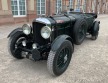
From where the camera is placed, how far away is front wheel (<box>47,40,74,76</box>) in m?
3.29

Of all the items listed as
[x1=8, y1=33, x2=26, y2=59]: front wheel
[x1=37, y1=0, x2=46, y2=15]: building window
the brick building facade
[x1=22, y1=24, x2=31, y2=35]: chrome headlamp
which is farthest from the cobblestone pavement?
[x1=37, y1=0, x2=46, y2=15]: building window

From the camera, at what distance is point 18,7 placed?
1180 centimetres

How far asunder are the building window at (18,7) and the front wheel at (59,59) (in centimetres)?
884

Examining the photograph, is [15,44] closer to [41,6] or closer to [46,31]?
[46,31]

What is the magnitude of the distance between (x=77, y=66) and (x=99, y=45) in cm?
236

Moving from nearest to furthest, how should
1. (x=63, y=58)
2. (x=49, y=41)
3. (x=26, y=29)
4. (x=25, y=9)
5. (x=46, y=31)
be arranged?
(x=46, y=31), (x=63, y=58), (x=49, y=41), (x=26, y=29), (x=25, y=9)

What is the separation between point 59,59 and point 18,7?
9272 mm

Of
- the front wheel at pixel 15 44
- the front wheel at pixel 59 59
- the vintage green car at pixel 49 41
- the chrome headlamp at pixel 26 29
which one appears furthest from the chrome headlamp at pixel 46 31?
the front wheel at pixel 15 44

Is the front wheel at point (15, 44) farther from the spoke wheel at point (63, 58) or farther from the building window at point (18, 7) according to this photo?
the building window at point (18, 7)

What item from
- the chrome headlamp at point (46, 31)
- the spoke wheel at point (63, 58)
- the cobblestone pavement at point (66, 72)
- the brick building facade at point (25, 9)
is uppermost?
the brick building facade at point (25, 9)

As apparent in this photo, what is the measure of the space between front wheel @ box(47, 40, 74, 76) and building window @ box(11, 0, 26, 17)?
8843mm

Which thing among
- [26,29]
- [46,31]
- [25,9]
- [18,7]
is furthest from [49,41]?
[25,9]

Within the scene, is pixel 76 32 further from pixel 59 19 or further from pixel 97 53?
pixel 97 53

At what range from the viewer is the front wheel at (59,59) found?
3.29 m
